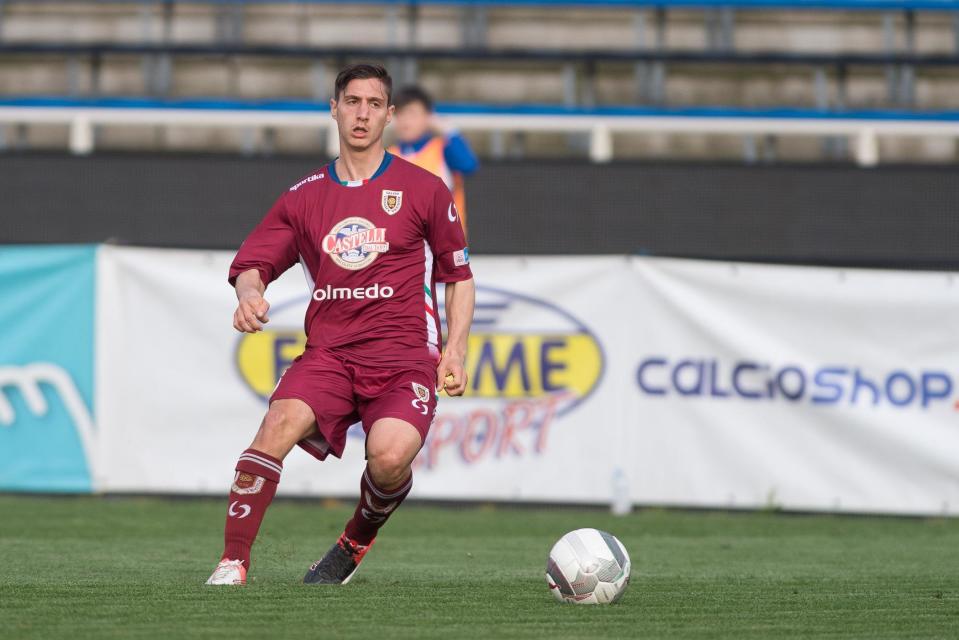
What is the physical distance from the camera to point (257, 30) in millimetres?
14336

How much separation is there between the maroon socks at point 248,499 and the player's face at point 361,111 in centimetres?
122

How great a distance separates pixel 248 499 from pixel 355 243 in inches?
39.6

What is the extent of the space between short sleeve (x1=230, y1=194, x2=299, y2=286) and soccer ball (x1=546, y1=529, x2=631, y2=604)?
1.49 meters

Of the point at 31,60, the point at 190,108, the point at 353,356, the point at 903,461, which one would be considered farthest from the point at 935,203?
the point at 31,60

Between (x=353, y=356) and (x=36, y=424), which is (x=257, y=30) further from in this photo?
(x=353, y=356)

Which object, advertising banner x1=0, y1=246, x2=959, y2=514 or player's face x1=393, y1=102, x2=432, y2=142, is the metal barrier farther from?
advertising banner x1=0, y1=246, x2=959, y2=514

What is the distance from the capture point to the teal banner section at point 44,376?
902 cm

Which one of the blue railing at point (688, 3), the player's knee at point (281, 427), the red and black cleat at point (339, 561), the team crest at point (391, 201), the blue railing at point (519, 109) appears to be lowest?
the red and black cleat at point (339, 561)

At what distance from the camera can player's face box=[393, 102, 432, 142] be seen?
908cm

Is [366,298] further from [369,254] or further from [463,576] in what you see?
[463,576]

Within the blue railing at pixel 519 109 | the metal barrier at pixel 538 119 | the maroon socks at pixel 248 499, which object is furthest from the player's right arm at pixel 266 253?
the blue railing at pixel 519 109

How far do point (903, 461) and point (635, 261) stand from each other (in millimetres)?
1997

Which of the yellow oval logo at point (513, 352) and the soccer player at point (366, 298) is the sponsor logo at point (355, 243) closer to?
the soccer player at point (366, 298)

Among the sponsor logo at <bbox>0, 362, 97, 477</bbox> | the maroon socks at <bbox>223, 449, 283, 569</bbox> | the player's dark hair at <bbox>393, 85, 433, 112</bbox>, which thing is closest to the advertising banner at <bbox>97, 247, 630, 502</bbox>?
the sponsor logo at <bbox>0, 362, 97, 477</bbox>
